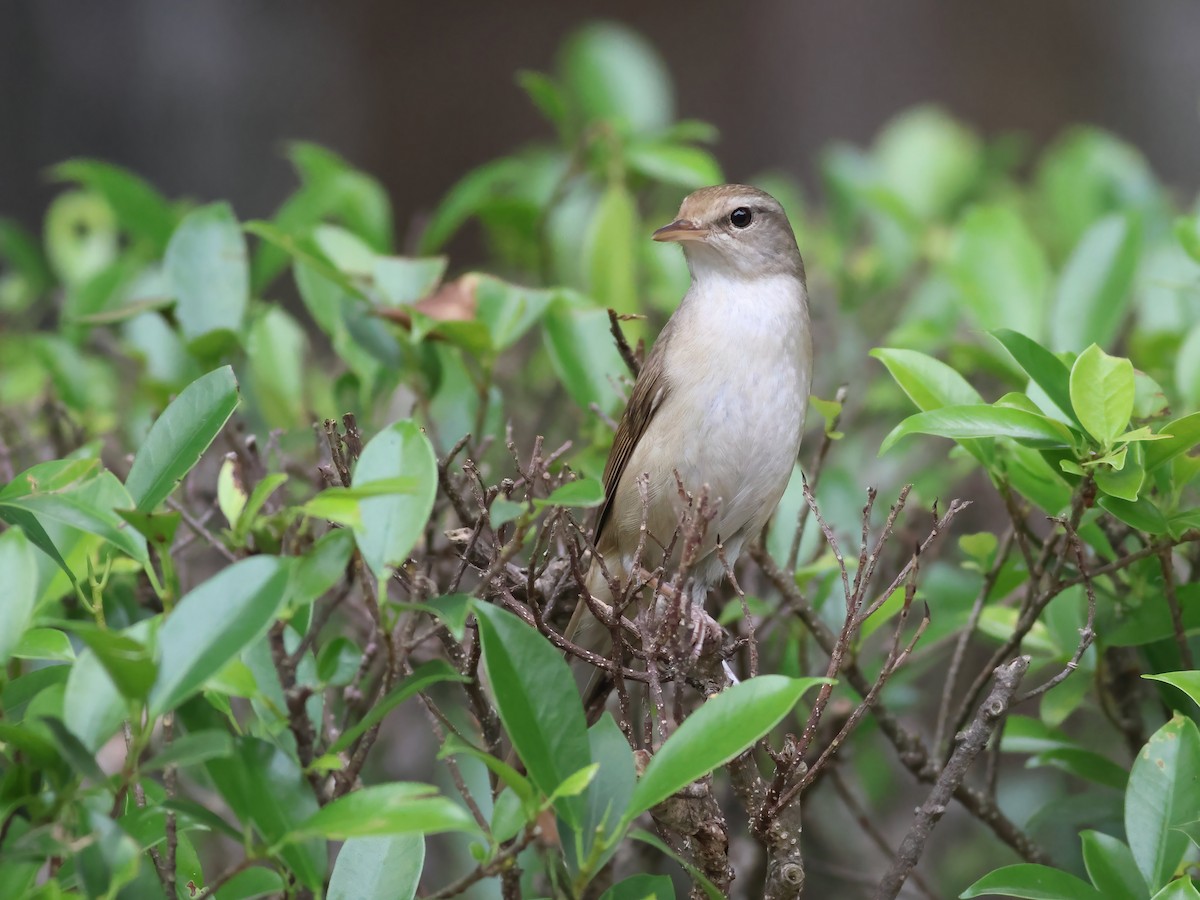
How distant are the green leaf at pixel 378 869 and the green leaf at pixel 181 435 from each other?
1.68 feet

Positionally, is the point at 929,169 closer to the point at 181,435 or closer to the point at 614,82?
the point at 614,82

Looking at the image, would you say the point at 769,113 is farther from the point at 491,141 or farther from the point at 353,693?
the point at 353,693

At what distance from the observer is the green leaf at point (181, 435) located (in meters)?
1.63

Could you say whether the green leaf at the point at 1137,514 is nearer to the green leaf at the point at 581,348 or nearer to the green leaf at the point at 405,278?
the green leaf at the point at 581,348

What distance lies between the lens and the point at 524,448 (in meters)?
3.46

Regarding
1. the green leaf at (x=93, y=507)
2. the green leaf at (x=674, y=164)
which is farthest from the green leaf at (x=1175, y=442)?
the green leaf at (x=674, y=164)

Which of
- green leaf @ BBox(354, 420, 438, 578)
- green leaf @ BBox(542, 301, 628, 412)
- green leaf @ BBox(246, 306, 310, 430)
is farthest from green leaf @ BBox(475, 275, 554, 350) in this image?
green leaf @ BBox(354, 420, 438, 578)

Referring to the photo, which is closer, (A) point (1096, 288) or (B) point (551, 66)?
(A) point (1096, 288)

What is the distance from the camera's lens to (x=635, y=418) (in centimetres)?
275

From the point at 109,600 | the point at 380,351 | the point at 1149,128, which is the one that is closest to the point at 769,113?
the point at 1149,128

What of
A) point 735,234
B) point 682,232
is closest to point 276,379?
point 682,232

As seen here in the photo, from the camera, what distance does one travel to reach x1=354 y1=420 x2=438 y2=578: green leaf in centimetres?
144

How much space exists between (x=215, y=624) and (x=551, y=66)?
9.25m

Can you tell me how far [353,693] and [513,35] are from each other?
8864 mm
